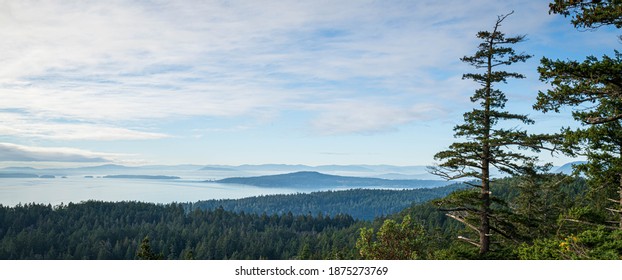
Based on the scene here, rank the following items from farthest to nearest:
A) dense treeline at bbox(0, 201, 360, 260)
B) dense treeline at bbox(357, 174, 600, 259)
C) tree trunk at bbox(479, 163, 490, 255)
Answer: dense treeline at bbox(0, 201, 360, 260) → tree trunk at bbox(479, 163, 490, 255) → dense treeline at bbox(357, 174, 600, 259)

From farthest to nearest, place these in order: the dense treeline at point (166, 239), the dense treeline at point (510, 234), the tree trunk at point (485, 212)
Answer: the dense treeline at point (166, 239) → the tree trunk at point (485, 212) → the dense treeline at point (510, 234)

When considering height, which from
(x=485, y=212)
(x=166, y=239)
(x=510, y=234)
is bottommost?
(x=166, y=239)

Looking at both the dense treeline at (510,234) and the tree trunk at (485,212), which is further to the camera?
the tree trunk at (485,212)

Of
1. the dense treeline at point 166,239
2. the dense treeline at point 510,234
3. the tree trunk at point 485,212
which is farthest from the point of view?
the dense treeline at point 166,239

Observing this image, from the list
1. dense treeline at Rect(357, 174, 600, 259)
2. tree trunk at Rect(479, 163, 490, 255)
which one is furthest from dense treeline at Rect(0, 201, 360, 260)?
tree trunk at Rect(479, 163, 490, 255)

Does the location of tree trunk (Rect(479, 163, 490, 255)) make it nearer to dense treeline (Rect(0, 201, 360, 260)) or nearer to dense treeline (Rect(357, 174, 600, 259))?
dense treeline (Rect(357, 174, 600, 259))

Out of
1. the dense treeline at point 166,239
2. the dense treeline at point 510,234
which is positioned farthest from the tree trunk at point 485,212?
the dense treeline at point 166,239

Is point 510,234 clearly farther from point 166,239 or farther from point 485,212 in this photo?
point 166,239

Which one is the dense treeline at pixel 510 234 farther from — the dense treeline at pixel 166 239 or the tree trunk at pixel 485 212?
the dense treeline at pixel 166 239

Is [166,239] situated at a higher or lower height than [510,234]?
lower

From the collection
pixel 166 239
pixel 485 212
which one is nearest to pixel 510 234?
pixel 485 212

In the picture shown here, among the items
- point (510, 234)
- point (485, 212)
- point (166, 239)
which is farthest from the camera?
point (166, 239)
